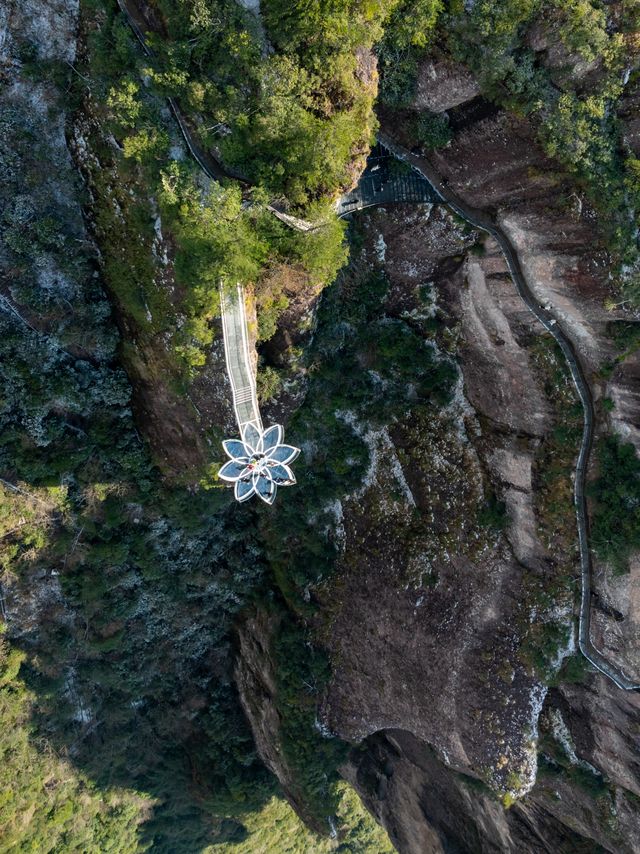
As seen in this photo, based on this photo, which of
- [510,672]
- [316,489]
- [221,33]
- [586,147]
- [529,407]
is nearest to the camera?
[221,33]

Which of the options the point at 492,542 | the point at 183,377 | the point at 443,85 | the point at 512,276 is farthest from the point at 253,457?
the point at 443,85

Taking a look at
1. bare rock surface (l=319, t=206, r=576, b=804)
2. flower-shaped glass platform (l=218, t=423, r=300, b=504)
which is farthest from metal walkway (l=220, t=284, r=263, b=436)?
bare rock surface (l=319, t=206, r=576, b=804)

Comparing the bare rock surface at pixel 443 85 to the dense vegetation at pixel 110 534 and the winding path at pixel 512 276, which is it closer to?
the winding path at pixel 512 276

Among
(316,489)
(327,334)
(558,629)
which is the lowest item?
(558,629)

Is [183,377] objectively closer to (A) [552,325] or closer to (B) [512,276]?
(B) [512,276]

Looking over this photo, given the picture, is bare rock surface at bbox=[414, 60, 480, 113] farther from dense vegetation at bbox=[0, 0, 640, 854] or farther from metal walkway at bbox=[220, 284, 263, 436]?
metal walkway at bbox=[220, 284, 263, 436]

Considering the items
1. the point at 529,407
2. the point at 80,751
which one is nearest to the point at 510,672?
the point at 529,407

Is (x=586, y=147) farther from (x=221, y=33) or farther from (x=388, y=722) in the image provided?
(x=388, y=722)
